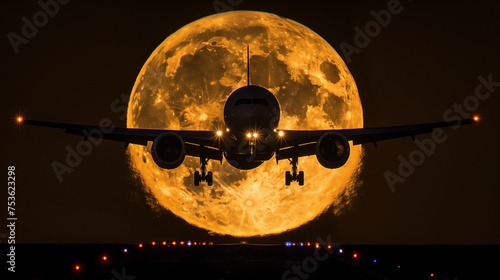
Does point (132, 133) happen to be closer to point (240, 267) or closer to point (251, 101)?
point (251, 101)

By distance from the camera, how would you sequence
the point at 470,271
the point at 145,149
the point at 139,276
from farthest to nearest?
the point at 145,149, the point at 470,271, the point at 139,276

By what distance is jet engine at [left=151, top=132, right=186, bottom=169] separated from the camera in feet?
169

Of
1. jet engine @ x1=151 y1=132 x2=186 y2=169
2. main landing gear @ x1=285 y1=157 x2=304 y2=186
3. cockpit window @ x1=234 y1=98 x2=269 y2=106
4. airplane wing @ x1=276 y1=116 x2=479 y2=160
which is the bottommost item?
jet engine @ x1=151 y1=132 x2=186 y2=169

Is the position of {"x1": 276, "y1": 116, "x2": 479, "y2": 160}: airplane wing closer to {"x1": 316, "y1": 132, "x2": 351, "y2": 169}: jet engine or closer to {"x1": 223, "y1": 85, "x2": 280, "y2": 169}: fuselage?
{"x1": 316, "y1": 132, "x2": 351, "y2": 169}: jet engine

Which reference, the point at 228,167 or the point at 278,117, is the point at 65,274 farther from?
the point at 228,167

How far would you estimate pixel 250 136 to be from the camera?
167 ft

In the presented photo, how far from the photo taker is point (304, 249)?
5997 cm

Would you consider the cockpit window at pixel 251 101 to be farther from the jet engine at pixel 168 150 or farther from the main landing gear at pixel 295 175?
the main landing gear at pixel 295 175

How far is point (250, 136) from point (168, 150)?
504cm

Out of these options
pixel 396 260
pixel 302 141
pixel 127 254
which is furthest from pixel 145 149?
pixel 396 260

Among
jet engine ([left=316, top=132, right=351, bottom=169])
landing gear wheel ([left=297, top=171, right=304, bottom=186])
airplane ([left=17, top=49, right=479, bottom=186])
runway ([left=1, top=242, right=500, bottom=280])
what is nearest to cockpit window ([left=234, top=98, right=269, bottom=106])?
airplane ([left=17, top=49, right=479, bottom=186])

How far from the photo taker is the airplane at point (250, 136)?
51.2m

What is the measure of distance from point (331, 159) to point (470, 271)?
1079 centimetres

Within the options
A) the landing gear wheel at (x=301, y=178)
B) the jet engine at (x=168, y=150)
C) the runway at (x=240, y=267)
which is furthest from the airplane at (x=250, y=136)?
the runway at (x=240, y=267)
